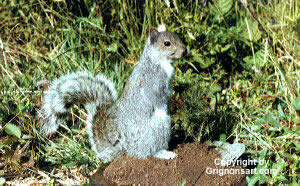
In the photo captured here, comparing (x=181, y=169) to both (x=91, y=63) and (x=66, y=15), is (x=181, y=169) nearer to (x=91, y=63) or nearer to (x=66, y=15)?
(x=91, y=63)

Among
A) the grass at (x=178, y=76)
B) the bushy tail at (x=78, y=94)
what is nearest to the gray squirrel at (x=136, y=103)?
the bushy tail at (x=78, y=94)

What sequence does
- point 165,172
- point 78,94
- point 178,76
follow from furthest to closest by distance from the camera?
1. point 178,76
2. point 78,94
3. point 165,172

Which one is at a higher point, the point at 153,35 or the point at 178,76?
the point at 153,35

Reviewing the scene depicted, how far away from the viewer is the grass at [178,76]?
9.37ft

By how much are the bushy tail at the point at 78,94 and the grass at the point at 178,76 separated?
556mm

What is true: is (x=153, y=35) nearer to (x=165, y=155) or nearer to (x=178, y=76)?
(x=165, y=155)

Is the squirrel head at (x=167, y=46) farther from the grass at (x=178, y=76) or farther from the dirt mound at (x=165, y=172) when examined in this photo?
the dirt mound at (x=165, y=172)

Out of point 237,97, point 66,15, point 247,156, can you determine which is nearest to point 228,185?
point 247,156

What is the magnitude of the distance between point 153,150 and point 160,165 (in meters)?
0.12

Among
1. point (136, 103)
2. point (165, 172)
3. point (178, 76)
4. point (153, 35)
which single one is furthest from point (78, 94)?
point (178, 76)

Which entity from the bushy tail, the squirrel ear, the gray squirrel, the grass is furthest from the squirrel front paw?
the squirrel ear

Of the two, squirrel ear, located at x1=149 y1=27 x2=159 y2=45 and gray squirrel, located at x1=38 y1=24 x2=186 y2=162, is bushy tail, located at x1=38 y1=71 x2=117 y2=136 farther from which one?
squirrel ear, located at x1=149 y1=27 x2=159 y2=45

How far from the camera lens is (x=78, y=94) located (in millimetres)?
2492

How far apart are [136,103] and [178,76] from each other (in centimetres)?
141
